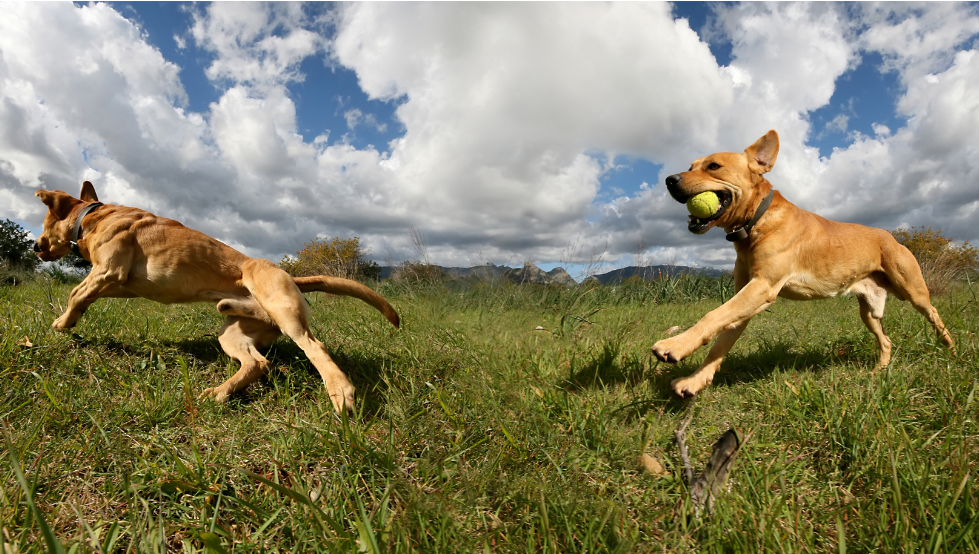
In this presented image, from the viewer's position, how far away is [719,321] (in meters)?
3.14

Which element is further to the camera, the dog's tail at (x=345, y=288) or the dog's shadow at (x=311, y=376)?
the dog's tail at (x=345, y=288)

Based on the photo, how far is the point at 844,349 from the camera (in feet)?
14.8

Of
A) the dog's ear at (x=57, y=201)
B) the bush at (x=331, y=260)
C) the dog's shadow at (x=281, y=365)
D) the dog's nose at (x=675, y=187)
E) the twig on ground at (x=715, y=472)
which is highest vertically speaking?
the bush at (x=331, y=260)

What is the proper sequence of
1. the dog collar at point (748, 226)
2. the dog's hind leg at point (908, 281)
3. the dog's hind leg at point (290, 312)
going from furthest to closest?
the dog's hind leg at point (908, 281) < the dog collar at point (748, 226) < the dog's hind leg at point (290, 312)

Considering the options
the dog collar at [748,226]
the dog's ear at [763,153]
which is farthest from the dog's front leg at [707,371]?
the dog's ear at [763,153]

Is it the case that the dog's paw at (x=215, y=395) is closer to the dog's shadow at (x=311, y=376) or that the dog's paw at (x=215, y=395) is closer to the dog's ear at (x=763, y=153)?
the dog's shadow at (x=311, y=376)

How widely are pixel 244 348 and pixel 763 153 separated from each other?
4.45 meters

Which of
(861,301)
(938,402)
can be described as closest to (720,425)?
(938,402)

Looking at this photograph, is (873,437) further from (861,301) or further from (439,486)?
(861,301)

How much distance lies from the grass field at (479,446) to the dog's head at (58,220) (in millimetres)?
710

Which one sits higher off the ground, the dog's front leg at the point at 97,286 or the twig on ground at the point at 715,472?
the dog's front leg at the point at 97,286

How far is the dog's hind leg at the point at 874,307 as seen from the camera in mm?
4031

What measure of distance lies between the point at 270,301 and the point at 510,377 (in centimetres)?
206

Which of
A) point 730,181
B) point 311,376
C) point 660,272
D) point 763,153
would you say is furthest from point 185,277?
point 660,272
